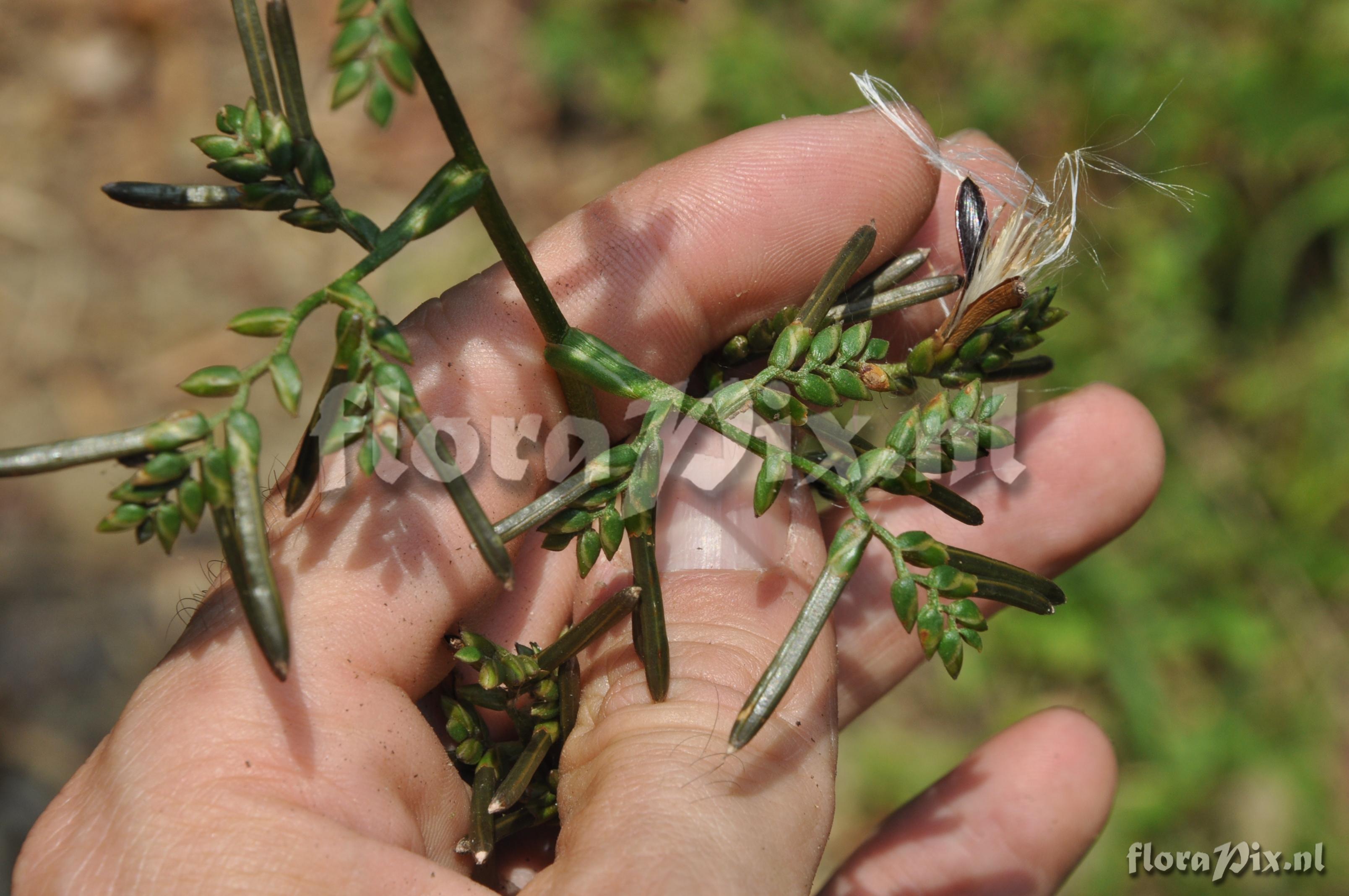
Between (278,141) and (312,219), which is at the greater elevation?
(278,141)

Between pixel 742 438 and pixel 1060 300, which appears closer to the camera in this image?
pixel 742 438

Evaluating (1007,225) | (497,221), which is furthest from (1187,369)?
(497,221)

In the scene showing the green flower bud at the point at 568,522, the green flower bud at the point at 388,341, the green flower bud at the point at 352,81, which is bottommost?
the green flower bud at the point at 568,522

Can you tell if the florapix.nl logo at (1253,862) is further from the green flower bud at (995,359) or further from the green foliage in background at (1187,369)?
the green flower bud at (995,359)

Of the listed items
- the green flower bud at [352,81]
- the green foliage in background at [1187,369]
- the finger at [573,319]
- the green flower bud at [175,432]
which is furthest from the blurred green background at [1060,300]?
the green flower bud at [352,81]

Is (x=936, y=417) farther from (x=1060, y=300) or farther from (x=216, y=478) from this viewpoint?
(x=1060, y=300)

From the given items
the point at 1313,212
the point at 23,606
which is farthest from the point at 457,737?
the point at 1313,212

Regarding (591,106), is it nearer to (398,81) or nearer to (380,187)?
(380,187)
